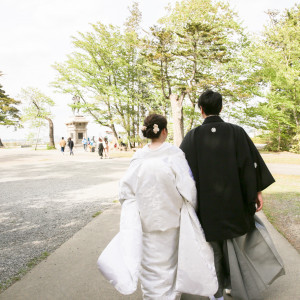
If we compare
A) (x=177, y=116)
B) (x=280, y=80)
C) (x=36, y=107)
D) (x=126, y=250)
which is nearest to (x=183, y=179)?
(x=126, y=250)

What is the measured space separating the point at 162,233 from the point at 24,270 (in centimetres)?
190

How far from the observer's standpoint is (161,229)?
2.15 metres

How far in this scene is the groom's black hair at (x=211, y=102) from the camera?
2.32 m

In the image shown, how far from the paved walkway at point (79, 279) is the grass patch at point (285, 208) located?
33cm

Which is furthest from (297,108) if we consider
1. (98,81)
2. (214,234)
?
(214,234)

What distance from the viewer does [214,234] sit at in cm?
218

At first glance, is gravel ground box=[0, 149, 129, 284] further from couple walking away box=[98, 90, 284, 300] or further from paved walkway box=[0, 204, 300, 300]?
couple walking away box=[98, 90, 284, 300]

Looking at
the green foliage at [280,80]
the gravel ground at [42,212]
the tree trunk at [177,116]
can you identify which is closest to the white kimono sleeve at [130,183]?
the gravel ground at [42,212]

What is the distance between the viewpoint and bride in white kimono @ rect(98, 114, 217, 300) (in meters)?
2.08

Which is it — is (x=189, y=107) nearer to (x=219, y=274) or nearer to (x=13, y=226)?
(x=13, y=226)

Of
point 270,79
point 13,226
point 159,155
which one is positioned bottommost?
point 13,226

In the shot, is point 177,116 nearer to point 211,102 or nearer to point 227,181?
point 211,102

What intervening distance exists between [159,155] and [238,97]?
16950 mm

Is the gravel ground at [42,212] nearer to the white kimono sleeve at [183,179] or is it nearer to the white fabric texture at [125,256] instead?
the white fabric texture at [125,256]
